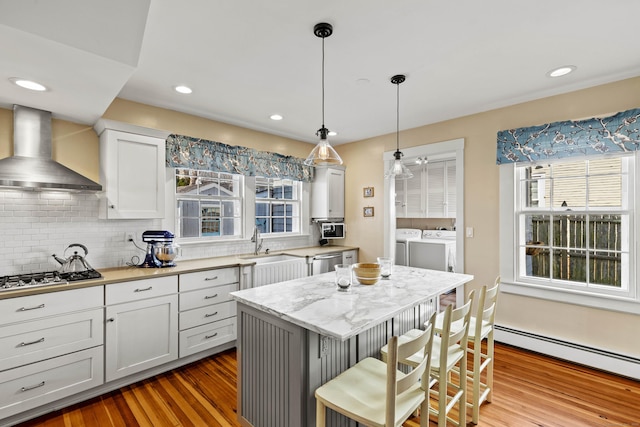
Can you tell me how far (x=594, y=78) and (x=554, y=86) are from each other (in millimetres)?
280

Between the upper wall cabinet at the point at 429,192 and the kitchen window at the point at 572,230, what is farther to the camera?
the upper wall cabinet at the point at 429,192

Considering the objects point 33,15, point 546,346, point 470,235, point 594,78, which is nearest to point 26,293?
point 33,15

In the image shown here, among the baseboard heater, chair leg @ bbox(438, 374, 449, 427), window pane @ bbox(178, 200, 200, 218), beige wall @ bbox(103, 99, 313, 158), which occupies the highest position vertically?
beige wall @ bbox(103, 99, 313, 158)

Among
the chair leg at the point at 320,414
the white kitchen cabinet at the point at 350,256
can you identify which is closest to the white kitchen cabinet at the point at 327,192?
the white kitchen cabinet at the point at 350,256

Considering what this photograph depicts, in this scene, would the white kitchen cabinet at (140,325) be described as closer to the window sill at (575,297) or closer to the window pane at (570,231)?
the window sill at (575,297)

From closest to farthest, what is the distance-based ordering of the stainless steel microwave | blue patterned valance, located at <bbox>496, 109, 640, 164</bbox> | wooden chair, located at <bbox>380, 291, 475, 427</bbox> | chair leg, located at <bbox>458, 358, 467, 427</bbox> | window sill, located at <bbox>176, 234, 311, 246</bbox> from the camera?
wooden chair, located at <bbox>380, 291, 475, 427</bbox>
chair leg, located at <bbox>458, 358, 467, 427</bbox>
blue patterned valance, located at <bbox>496, 109, 640, 164</bbox>
window sill, located at <bbox>176, 234, 311, 246</bbox>
the stainless steel microwave

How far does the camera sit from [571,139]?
286 cm

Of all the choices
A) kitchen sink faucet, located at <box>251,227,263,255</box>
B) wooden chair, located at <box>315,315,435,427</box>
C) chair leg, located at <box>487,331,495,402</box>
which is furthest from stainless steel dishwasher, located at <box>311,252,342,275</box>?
wooden chair, located at <box>315,315,435,427</box>

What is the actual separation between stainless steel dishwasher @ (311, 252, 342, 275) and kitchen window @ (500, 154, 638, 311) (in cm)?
204

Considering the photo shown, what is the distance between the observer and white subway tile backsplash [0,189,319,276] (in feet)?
8.13

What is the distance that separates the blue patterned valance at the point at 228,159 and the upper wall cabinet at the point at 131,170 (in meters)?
0.27

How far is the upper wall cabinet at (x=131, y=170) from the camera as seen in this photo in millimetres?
2730

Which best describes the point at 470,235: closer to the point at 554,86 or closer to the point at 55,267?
the point at 554,86

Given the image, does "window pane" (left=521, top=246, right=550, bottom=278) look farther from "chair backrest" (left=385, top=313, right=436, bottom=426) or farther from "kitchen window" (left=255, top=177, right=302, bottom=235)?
"kitchen window" (left=255, top=177, right=302, bottom=235)
